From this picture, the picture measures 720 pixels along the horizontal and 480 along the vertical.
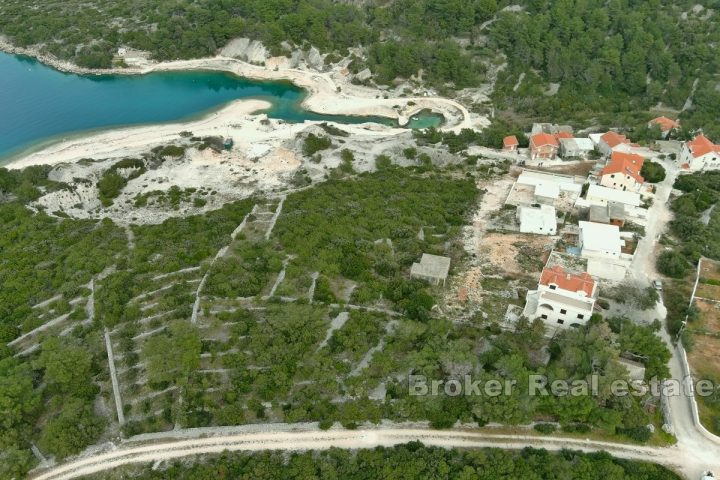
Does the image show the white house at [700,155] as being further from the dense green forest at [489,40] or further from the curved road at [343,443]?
the curved road at [343,443]

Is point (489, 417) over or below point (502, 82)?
below

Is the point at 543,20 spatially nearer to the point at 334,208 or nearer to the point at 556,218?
the point at 556,218

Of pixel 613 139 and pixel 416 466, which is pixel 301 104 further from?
pixel 416 466

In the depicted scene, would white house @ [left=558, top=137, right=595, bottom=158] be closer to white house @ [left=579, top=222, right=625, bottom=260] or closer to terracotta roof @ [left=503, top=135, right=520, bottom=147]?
terracotta roof @ [left=503, top=135, right=520, bottom=147]

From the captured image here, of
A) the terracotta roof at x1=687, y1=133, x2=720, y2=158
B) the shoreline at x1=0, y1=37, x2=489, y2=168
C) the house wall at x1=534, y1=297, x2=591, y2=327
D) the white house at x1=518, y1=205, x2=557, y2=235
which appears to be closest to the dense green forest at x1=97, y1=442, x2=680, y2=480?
the house wall at x1=534, y1=297, x2=591, y2=327

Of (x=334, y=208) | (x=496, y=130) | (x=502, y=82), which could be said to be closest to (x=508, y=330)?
(x=334, y=208)

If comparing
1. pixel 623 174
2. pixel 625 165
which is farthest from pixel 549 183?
pixel 625 165
